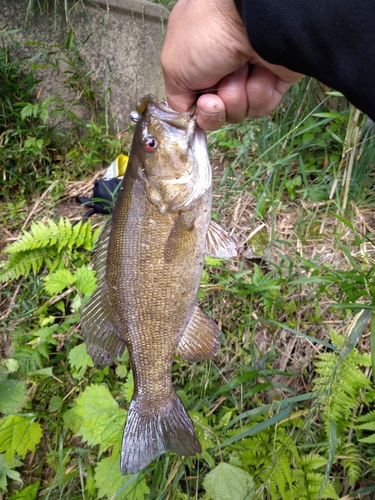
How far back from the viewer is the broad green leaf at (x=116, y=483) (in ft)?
6.26

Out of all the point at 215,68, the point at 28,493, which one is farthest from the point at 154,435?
the point at 215,68

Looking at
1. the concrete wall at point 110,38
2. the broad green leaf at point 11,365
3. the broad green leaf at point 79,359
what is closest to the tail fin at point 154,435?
the broad green leaf at point 79,359

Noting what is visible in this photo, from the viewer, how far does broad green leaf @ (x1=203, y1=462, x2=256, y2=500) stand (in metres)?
1.80

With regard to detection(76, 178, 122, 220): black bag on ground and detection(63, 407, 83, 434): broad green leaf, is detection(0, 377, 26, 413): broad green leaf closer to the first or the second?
detection(63, 407, 83, 434): broad green leaf

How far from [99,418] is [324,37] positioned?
209 centimetres

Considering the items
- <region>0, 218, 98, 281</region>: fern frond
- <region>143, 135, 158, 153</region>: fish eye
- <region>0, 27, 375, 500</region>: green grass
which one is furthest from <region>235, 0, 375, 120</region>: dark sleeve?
<region>0, 218, 98, 281</region>: fern frond

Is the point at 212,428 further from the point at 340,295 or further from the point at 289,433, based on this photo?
the point at 340,295

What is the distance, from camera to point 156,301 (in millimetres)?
1664

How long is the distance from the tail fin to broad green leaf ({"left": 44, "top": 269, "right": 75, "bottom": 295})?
122 centimetres

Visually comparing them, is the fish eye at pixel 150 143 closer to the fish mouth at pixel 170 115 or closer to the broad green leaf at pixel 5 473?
the fish mouth at pixel 170 115

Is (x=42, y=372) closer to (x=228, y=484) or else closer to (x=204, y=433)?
(x=204, y=433)

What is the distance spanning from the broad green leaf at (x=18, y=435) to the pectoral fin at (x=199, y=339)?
1162 mm

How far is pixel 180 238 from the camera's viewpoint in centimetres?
165

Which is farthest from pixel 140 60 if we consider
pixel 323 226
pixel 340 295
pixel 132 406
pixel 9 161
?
pixel 132 406
